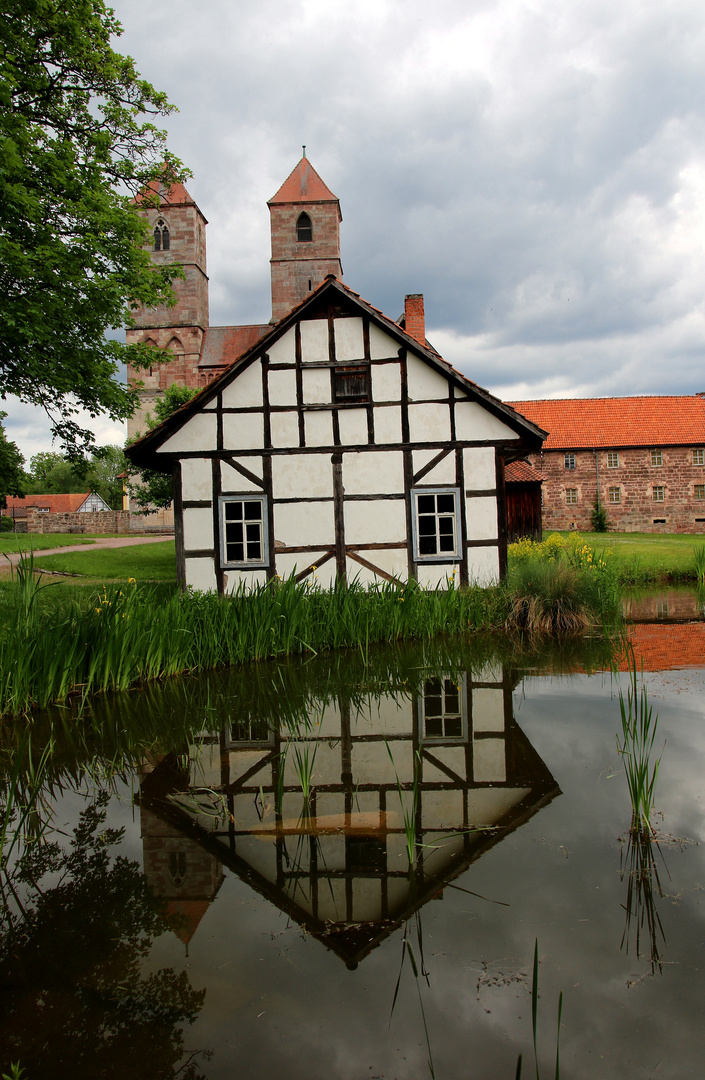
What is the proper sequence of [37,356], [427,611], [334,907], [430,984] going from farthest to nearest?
Answer: [37,356] → [427,611] → [334,907] → [430,984]

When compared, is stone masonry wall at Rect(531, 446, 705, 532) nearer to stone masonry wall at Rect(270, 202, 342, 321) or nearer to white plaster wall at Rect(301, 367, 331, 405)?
stone masonry wall at Rect(270, 202, 342, 321)

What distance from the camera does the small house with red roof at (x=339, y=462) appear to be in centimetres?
1138

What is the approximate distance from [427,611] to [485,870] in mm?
6191

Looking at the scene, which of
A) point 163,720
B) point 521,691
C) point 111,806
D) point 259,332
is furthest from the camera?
point 259,332

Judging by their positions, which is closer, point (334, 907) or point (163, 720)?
point (334, 907)

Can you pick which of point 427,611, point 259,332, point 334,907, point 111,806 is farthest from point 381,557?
point 259,332

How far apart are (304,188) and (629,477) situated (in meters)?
27.8

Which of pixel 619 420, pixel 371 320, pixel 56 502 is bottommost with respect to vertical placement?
pixel 371 320

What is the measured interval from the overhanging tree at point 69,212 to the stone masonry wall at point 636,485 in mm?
27143

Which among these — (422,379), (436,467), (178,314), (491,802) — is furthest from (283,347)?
(178,314)

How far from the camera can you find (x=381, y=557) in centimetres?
1162

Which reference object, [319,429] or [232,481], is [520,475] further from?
[232,481]

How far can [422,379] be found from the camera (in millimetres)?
11469

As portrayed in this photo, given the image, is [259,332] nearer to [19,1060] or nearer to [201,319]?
[201,319]
